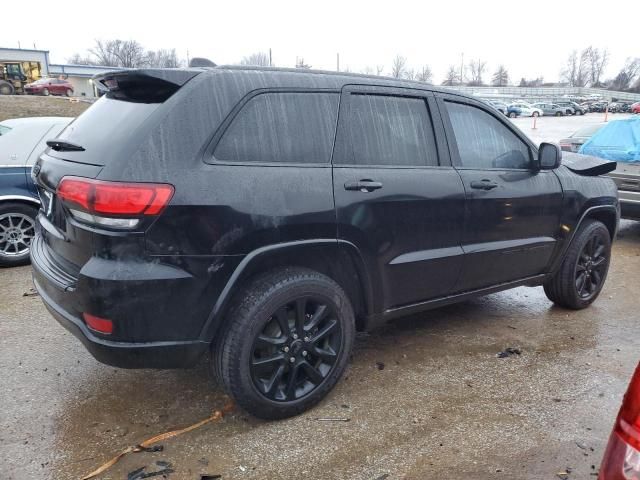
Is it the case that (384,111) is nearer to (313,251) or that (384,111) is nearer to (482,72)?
(313,251)

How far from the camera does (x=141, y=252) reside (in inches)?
97.5

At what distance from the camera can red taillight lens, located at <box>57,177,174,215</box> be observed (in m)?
2.43

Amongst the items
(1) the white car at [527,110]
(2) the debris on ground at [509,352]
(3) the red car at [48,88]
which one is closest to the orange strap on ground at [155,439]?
(2) the debris on ground at [509,352]

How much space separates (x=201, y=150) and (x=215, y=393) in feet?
5.09

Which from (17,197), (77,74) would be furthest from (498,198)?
(77,74)

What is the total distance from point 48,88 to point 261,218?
146 feet

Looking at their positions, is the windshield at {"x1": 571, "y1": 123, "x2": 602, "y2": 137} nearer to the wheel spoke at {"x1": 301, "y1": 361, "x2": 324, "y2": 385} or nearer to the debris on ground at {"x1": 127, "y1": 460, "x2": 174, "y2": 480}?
the wheel spoke at {"x1": 301, "y1": 361, "x2": 324, "y2": 385}

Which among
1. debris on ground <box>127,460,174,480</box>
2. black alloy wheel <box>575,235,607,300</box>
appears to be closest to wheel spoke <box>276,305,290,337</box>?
debris on ground <box>127,460,174,480</box>

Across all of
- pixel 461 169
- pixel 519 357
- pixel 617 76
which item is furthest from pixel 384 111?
pixel 617 76

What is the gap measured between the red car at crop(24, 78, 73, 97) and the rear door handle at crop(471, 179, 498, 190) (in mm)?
43546

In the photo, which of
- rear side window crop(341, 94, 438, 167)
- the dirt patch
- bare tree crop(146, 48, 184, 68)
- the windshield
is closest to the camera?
rear side window crop(341, 94, 438, 167)

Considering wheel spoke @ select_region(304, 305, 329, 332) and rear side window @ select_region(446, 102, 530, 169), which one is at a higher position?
rear side window @ select_region(446, 102, 530, 169)

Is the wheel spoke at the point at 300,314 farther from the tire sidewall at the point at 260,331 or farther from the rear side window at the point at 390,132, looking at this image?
the rear side window at the point at 390,132

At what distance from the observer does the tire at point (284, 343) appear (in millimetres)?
2783
